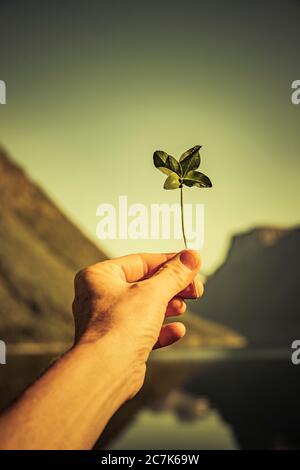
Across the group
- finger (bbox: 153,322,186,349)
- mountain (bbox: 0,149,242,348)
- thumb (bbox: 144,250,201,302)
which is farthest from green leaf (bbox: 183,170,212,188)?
mountain (bbox: 0,149,242,348)

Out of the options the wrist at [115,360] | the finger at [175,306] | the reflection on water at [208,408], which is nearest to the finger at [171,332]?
the finger at [175,306]

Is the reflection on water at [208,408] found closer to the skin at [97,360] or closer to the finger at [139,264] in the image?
the finger at [139,264]

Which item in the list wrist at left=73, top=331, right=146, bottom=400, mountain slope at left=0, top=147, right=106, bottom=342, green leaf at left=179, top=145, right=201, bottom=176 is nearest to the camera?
wrist at left=73, top=331, right=146, bottom=400

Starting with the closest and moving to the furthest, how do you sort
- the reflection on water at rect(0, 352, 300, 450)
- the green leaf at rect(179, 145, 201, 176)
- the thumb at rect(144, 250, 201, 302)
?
1. the thumb at rect(144, 250, 201, 302)
2. the green leaf at rect(179, 145, 201, 176)
3. the reflection on water at rect(0, 352, 300, 450)

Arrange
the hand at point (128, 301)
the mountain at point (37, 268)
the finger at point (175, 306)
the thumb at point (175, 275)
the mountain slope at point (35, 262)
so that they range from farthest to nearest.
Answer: the mountain slope at point (35, 262)
the mountain at point (37, 268)
the finger at point (175, 306)
the thumb at point (175, 275)
the hand at point (128, 301)

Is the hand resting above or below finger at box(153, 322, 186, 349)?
above

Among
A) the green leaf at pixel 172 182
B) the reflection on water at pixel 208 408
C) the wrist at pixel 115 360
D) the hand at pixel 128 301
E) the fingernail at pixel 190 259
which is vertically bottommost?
the reflection on water at pixel 208 408

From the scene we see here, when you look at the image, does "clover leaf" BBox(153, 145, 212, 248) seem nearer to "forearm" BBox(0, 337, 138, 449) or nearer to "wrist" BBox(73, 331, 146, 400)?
"wrist" BBox(73, 331, 146, 400)
